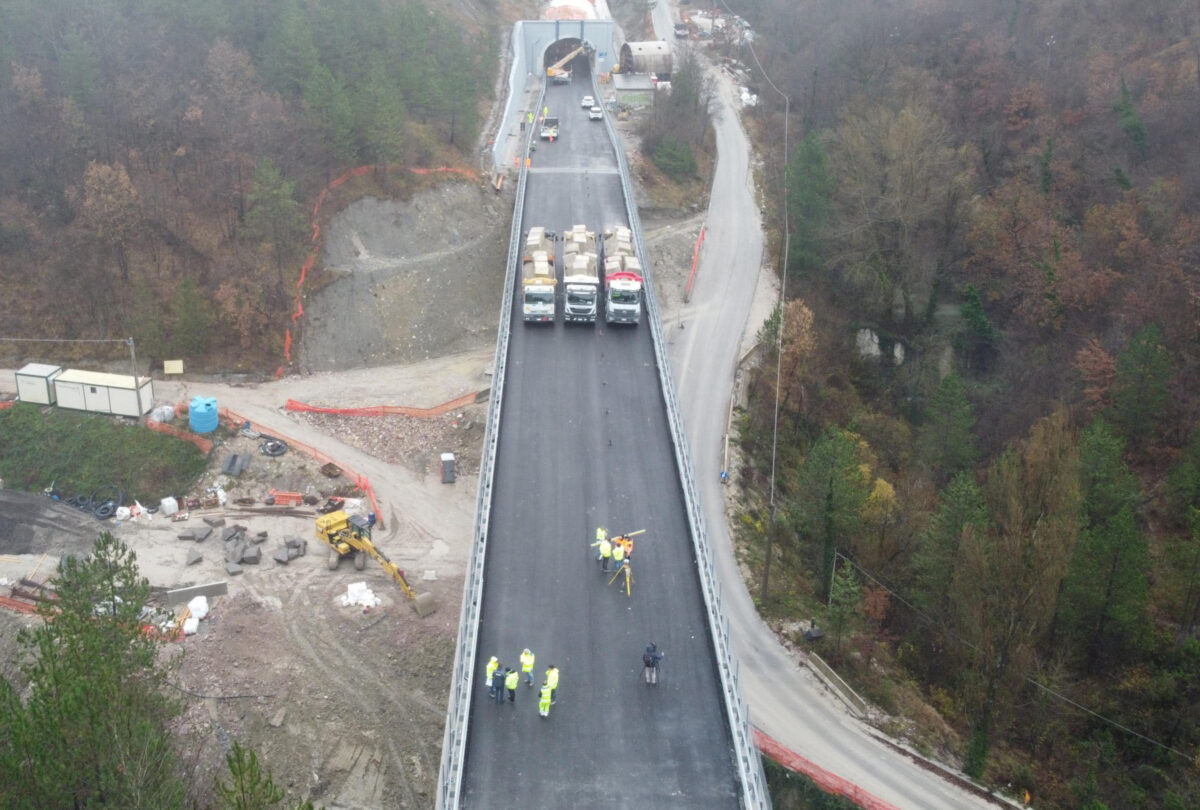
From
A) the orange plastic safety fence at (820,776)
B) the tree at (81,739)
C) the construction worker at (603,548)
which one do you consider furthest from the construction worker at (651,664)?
the tree at (81,739)

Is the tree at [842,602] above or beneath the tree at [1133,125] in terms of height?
beneath

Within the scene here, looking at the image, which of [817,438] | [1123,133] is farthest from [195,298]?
[1123,133]

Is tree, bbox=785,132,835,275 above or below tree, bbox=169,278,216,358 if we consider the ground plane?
above

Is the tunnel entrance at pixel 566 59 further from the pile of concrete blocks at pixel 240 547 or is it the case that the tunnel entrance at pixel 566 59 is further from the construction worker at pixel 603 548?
the construction worker at pixel 603 548

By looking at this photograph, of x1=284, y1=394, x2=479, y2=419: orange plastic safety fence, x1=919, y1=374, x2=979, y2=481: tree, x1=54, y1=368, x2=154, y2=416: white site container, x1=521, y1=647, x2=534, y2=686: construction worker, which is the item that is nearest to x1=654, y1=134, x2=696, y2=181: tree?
x1=284, y1=394, x2=479, y2=419: orange plastic safety fence

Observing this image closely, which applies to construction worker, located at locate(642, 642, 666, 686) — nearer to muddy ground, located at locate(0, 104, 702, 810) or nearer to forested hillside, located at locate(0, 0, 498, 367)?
muddy ground, located at locate(0, 104, 702, 810)

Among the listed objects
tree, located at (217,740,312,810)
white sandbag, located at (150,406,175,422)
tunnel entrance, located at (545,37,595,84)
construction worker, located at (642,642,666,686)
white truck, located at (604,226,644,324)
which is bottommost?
white sandbag, located at (150,406,175,422)
